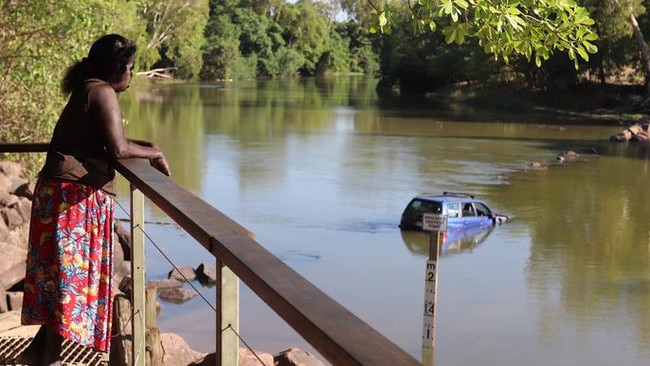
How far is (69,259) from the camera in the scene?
3.57 metres

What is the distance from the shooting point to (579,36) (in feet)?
17.5

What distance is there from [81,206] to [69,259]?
0.67 ft

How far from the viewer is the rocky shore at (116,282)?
6.49m

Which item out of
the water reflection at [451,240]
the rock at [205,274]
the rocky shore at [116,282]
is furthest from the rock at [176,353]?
the water reflection at [451,240]

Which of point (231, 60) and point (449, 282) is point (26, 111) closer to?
point (449, 282)

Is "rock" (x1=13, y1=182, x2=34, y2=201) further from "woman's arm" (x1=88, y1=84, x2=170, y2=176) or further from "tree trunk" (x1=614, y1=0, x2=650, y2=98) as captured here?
"tree trunk" (x1=614, y1=0, x2=650, y2=98)

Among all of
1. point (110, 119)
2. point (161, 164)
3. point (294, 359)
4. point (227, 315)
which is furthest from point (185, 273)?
point (227, 315)

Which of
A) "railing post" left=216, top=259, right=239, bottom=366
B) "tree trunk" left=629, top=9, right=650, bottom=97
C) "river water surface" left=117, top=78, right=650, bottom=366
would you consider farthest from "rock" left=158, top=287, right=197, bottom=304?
"tree trunk" left=629, top=9, right=650, bottom=97

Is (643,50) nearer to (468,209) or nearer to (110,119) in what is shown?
(468,209)

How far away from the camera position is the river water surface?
1348cm

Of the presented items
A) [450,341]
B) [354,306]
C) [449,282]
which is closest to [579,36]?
[450,341]

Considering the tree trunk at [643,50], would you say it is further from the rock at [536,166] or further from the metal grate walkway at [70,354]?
the metal grate walkway at [70,354]

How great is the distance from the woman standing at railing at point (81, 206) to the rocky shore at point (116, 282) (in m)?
0.57

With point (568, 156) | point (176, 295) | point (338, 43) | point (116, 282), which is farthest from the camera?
point (338, 43)
